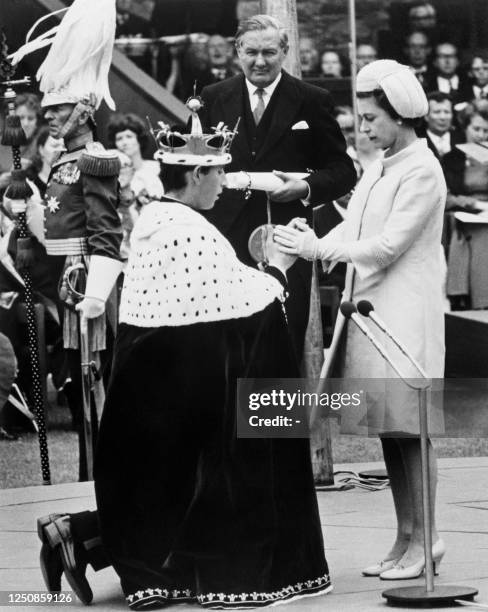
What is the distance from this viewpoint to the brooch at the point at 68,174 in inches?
333

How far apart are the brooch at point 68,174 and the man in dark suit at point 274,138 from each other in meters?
Answer: 0.84

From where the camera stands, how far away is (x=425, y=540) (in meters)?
5.47

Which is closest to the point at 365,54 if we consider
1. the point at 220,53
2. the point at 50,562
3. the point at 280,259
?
the point at 220,53

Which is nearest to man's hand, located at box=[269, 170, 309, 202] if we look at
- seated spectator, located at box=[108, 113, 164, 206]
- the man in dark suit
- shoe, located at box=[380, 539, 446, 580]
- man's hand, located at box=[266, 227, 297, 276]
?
the man in dark suit

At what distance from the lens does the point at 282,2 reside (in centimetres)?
891

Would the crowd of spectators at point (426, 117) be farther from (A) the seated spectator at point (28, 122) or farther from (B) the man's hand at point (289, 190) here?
(B) the man's hand at point (289, 190)

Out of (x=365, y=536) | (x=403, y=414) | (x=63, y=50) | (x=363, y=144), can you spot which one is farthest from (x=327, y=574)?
(x=363, y=144)

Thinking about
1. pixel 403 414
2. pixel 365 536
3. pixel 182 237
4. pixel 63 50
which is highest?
pixel 63 50

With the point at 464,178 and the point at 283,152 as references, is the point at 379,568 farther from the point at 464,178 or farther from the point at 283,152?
the point at 464,178

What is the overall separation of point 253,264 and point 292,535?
2.18 meters

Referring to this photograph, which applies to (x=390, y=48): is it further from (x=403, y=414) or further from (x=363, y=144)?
(x=403, y=414)

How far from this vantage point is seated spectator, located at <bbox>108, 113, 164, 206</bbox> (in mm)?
11953

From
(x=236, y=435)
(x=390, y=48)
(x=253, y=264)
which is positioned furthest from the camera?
(x=390, y=48)

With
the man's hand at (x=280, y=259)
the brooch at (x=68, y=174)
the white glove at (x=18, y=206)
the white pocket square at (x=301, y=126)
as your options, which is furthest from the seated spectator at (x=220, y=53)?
the man's hand at (x=280, y=259)
